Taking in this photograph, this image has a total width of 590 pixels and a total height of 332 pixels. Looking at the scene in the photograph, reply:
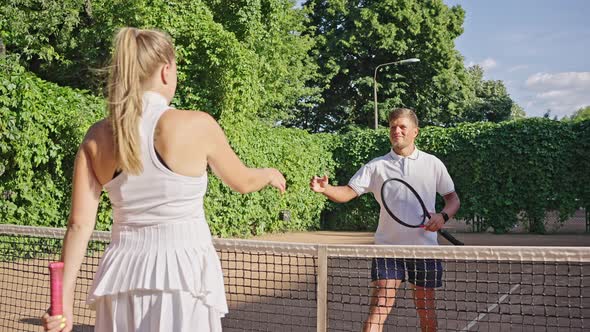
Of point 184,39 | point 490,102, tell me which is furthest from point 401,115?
point 490,102

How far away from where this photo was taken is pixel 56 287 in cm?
209

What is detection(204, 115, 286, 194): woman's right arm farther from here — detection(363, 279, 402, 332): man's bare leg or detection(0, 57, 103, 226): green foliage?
detection(0, 57, 103, 226): green foliage

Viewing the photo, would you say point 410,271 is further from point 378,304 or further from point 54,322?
point 54,322

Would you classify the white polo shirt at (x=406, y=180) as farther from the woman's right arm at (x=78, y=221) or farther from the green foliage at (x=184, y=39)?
the green foliage at (x=184, y=39)

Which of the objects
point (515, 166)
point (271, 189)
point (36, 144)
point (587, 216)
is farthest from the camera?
point (587, 216)

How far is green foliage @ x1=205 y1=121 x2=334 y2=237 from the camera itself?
15430 mm

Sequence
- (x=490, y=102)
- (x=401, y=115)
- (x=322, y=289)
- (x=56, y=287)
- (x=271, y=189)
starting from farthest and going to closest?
1. (x=490, y=102)
2. (x=271, y=189)
3. (x=401, y=115)
4. (x=322, y=289)
5. (x=56, y=287)

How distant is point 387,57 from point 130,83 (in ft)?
119

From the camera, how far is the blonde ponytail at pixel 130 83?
2.06 metres

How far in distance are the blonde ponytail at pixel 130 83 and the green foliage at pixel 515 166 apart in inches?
704

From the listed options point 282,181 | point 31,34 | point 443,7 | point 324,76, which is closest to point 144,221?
point 282,181

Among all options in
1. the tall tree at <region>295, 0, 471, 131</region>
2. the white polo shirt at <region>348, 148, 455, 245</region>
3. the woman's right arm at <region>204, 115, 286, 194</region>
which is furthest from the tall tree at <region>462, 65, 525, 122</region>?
the woman's right arm at <region>204, 115, 286, 194</region>

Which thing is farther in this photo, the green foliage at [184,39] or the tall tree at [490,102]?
the tall tree at [490,102]

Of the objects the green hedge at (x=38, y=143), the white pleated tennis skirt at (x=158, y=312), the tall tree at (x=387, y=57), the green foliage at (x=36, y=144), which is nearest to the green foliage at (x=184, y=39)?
the green hedge at (x=38, y=143)
